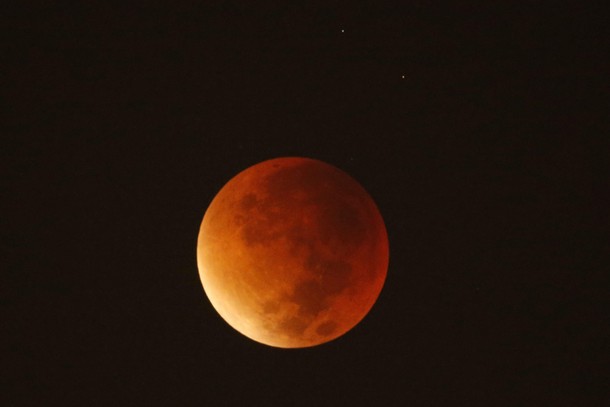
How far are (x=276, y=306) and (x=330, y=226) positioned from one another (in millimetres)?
865

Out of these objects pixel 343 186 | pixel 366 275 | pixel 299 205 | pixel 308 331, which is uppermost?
pixel 343 186

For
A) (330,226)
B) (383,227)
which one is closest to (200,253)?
(330,226)

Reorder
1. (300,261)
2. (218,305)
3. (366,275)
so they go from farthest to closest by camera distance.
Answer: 1. (218,305)
2. (366,275)
3. (300,261)

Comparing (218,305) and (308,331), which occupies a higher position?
(218,305)

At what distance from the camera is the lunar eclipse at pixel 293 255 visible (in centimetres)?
508

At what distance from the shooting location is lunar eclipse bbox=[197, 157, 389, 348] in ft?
16.7

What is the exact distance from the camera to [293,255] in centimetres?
504

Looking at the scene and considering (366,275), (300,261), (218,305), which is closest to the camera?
(300,261)

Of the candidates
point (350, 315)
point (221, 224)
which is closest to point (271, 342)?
point (350, 315)

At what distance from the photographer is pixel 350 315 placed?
18.0ft

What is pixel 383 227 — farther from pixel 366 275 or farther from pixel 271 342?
pixel 271 342

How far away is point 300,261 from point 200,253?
3.97 ft

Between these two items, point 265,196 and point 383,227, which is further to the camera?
point 383,227

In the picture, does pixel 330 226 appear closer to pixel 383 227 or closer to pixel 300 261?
pixel 300 261
